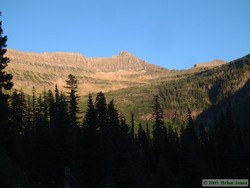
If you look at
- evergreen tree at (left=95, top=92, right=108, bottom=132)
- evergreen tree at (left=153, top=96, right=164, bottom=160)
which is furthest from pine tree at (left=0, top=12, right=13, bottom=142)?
evergreen tree at (left=153, top=96, right=164, bottom=160)

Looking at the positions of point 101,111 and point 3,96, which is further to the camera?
point 101,111

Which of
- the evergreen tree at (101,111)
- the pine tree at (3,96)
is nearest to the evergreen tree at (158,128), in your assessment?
the evergreen tree at (101,111)

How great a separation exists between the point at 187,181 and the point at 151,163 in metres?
30.4

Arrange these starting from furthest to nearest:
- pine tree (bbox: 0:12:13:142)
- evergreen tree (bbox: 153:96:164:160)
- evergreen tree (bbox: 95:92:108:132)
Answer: evergreen tree (bbox: 153:96:164:160), evergreen tree (bbox: 95:92:108:132), pine tree (bbox: 0:12:13:142)

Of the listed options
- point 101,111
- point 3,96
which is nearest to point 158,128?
point 101,111

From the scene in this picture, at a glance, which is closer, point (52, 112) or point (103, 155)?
point (103, 155)

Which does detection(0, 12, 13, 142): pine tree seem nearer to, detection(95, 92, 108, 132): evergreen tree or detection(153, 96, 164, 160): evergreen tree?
detection(95, 92, 108, 132): evergreen tree

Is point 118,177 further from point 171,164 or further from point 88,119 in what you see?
point 171,164

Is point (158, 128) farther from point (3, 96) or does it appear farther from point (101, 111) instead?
point (3, 96)

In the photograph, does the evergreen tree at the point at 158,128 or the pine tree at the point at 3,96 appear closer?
the pine tree at the point at 3,96

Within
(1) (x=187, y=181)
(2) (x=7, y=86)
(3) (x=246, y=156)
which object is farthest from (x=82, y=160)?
(3) (x=246, y=156)

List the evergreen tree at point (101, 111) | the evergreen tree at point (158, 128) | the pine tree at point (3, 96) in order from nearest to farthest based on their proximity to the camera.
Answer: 1. the pine tree at point (3, 96)
2. the evergreen tree at point (101, 111)
3. the evergreen tree at point (158, 128)

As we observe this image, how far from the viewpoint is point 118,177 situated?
4272 centimetres

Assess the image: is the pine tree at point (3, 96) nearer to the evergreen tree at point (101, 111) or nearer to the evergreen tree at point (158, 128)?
the evergreen tree at point (101, 111)
